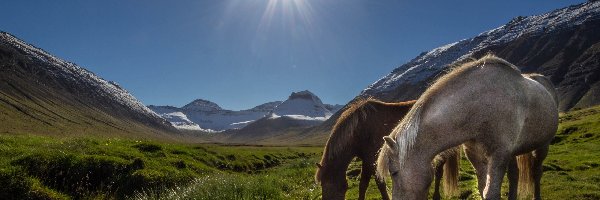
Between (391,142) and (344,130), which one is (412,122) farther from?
(344,130)

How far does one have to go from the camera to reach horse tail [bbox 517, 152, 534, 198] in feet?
26.6

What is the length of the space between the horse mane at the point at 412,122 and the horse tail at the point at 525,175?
8.57ft

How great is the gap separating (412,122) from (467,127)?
733 mm

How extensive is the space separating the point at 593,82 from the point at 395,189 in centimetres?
19548

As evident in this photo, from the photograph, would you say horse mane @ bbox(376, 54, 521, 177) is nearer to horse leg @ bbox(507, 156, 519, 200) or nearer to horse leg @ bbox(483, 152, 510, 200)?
horse leg @ bbox(483, 152, 510, 200)

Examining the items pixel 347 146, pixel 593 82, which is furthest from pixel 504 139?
pixel 593 82

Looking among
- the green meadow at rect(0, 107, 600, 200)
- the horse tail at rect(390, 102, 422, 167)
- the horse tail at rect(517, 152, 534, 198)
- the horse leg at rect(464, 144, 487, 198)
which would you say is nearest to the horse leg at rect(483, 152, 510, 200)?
the horse leg at rect(464, 144, 487, 198)

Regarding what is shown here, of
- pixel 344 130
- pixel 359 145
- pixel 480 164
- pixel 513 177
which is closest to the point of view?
pixel 480 164

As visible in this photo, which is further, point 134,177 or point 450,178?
point 134,177

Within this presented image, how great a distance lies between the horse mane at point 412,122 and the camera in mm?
5488

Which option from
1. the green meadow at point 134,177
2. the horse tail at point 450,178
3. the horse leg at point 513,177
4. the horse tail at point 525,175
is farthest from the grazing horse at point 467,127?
the green meadow at point 134,177

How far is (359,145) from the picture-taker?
34.0 feet

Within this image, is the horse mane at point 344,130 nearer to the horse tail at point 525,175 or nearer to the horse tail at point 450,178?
the horse tail at point 450,178

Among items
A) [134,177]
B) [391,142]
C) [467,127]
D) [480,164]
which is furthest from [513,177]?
[134,177]
